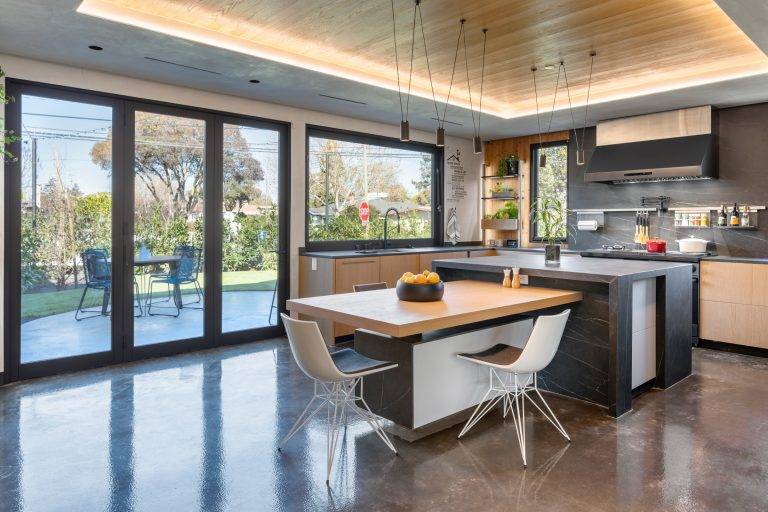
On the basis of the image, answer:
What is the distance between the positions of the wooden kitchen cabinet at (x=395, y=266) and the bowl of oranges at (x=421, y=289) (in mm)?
2759

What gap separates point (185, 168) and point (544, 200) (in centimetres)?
489

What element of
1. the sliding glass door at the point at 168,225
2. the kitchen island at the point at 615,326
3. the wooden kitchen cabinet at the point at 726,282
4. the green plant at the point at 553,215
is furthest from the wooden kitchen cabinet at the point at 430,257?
the wooden kitchen cabinet at the point at 726,282

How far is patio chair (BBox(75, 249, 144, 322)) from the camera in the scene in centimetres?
469

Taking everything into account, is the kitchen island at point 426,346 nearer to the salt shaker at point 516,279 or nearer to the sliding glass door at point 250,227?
the salt shaker at point 516,279

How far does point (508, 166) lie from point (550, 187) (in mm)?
684

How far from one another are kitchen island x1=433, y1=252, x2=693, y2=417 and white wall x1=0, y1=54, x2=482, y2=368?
93.0 inches

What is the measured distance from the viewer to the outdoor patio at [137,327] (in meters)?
4.46

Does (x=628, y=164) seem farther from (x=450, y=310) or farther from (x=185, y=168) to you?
(x=185, y=168)

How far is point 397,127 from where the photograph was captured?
7.04 m

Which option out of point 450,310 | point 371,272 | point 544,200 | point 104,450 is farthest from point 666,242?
point 104,450

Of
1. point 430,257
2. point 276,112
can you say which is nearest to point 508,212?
point 430,257

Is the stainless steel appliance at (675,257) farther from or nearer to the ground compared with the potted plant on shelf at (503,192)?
nearer to the ground

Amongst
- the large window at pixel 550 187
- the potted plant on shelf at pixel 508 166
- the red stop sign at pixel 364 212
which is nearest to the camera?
the red stop sign at pixel 364 212

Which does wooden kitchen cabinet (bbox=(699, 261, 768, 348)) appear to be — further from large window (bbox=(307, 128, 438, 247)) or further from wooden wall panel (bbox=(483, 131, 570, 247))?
large window (bbox=(307, 128, 438, 247))
